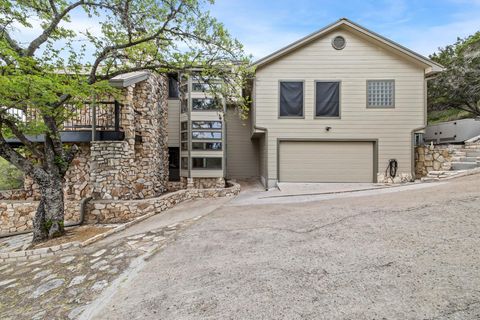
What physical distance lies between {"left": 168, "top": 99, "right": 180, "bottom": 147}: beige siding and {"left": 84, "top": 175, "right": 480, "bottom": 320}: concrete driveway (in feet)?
26.5

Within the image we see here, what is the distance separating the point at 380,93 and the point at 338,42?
8.85 feet

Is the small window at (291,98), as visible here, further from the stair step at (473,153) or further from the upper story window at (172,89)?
the stair step at (473,153)

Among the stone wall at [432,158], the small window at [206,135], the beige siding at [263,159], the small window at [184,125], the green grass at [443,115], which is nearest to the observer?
the stone wall at [432,158]

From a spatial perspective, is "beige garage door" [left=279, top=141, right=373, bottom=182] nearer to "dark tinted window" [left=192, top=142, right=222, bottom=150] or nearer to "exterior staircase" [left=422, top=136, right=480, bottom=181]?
"exterior staircase" [left=422, top=136, right=480, bottom=181]

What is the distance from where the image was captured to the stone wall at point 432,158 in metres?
8.34

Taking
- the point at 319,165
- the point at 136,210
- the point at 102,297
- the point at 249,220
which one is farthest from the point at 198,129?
the point at 102,297

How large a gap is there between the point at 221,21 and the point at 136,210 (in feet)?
20.2

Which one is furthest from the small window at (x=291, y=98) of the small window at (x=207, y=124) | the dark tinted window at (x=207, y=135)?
the dark tinted window at (x=207, y=135)

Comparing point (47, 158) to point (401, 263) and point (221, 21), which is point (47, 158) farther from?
point (401, 263)

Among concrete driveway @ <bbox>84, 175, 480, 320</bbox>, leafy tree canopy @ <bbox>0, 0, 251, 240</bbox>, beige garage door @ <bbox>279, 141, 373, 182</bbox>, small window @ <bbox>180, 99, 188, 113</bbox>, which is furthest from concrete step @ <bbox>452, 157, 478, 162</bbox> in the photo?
small window @ <bbox>180, 99, 188, 113</bbox>

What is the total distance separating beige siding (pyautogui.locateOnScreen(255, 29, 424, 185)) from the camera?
8.81m

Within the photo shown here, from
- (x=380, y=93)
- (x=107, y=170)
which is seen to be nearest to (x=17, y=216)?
(x=107, y=170)

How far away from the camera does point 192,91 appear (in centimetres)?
1012

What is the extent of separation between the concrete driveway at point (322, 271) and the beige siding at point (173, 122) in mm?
8081
